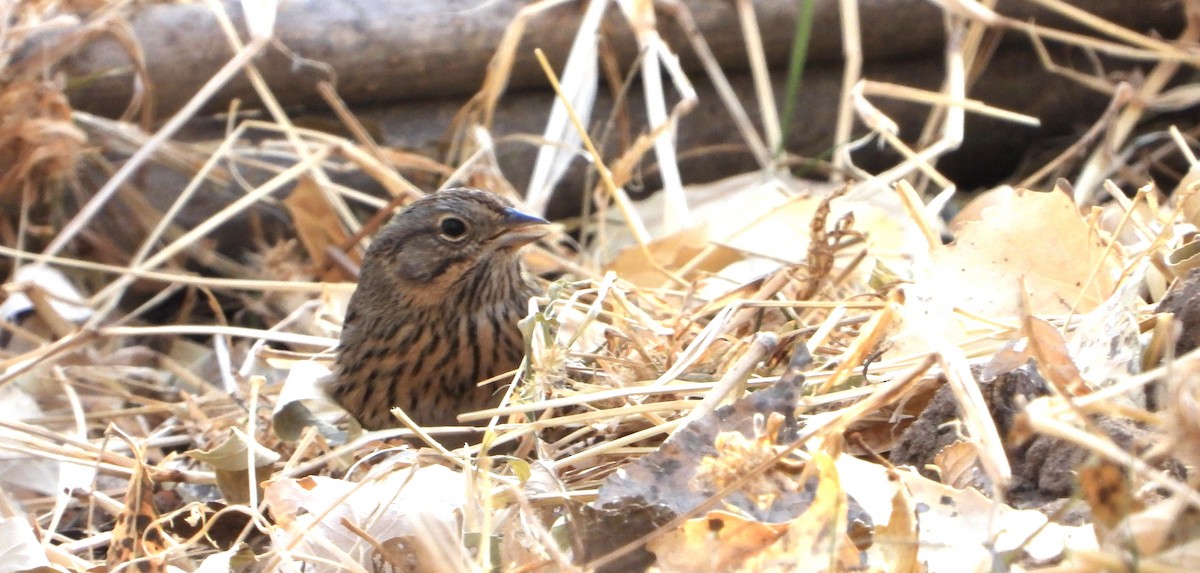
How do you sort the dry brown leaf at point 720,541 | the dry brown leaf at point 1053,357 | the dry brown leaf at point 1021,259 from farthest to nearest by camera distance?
the dry brown leaf at point 1021,259 → the dry brown leaf at point 1053,357 → the dry brown leaf at point 720,541

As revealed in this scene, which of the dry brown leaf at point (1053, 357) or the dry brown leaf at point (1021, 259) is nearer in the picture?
the dry brown leaf at point (1053, 357)

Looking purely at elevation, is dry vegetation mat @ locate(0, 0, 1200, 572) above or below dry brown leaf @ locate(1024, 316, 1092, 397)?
below

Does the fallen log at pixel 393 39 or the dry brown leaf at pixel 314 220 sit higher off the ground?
the fallen log at pixel 393 39

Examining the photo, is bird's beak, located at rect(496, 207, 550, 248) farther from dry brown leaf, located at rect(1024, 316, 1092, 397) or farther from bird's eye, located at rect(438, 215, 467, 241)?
dry brown leaf, located at rect(1024, 316, 1092, 397)

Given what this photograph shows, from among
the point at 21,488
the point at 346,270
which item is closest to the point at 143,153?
the point at 346,270

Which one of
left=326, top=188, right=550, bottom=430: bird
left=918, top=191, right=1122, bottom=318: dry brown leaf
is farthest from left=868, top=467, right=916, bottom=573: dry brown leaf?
left=326, top=188, right=550, bottom=430: bird

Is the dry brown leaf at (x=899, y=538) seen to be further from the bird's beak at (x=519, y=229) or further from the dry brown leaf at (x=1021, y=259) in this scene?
the bird's beak at (x=519, y=229)

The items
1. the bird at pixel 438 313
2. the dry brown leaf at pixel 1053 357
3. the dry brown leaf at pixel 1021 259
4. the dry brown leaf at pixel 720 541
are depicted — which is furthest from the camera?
the bird at pixel 438 313

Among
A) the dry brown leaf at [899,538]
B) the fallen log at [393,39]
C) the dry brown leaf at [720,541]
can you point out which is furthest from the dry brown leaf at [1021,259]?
the fallen log at [393,39]
